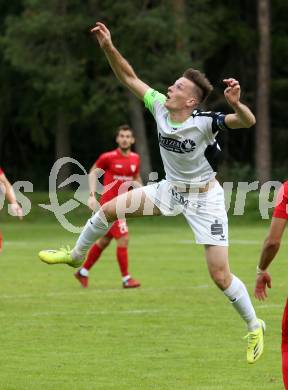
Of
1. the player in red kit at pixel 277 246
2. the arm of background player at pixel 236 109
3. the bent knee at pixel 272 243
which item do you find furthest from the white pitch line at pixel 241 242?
the bent knee at pixel 272 243

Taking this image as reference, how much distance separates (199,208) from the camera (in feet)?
30.5

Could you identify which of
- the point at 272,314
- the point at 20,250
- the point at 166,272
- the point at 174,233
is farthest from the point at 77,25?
the point at 272,314

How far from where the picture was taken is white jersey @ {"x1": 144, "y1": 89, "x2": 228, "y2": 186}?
9141mm

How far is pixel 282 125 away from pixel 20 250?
26.2 meters

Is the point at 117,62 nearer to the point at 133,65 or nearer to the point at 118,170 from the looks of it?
the point at 118,170

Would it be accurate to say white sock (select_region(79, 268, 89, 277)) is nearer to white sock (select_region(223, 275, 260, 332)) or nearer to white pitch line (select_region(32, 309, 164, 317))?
white pitch line (select_region(32, 309, 164, 317))

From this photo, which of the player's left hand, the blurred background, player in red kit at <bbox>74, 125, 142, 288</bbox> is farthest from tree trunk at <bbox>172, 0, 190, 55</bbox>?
the player's left hand

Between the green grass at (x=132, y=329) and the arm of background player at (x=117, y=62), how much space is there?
248 centimetres

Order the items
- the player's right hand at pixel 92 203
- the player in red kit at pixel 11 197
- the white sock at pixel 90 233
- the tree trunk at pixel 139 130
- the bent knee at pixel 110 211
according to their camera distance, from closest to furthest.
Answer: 1. the bent knee at pixel 110 211
2. the white sock at pixel 90 233
3. the player in red kit at pixel 11 197
4. the player's right hand at pixel 92 203
5. the tree trunk at pixel 139 130

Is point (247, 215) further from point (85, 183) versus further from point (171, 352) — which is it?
point (171, 352)

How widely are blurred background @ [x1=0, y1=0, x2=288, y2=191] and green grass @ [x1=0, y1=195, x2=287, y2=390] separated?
67.0 ft

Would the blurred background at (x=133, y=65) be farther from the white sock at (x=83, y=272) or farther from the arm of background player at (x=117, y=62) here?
the arm of background player at (x=117, y=62)

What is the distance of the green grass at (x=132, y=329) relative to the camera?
913 cm

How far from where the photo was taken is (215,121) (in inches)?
357
